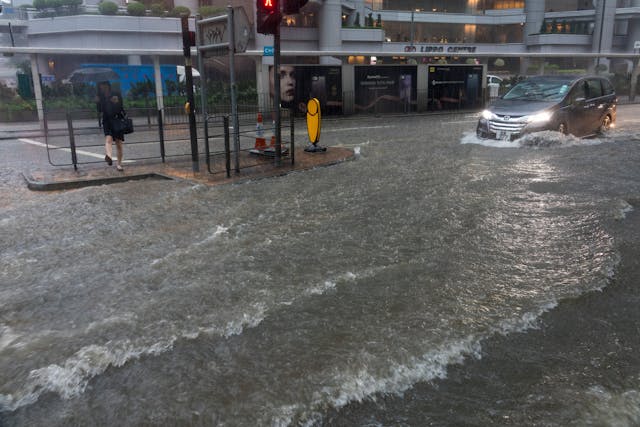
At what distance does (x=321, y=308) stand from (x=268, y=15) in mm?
6578

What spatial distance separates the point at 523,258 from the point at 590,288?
33.7 inches

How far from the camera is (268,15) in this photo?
955 centimetres

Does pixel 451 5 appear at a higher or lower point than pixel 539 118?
higher

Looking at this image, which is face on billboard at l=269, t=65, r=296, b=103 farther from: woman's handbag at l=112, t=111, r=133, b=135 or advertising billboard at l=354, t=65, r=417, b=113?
woman's handbag at l=112, t=111, r=133, b=135

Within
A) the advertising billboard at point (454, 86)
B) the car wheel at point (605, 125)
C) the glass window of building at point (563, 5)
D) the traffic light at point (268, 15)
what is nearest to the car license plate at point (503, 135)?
the car wheel at point (605, 125)

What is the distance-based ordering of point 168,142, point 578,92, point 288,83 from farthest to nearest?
point 288,83 → point 168,142 → point 578,92

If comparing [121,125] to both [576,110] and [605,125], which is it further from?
[605,125]

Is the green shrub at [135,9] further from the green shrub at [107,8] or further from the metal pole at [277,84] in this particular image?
the metal pole at [277,84]

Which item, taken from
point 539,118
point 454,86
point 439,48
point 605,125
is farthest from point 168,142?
point 439,48

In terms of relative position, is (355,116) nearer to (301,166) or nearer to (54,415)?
(301,166)

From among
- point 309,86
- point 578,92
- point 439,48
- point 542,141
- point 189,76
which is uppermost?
point 439,48

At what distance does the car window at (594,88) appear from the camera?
1454cm

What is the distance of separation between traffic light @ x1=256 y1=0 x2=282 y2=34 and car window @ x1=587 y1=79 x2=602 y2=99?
9.18 metres

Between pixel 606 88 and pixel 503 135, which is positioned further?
pixel 606 88
